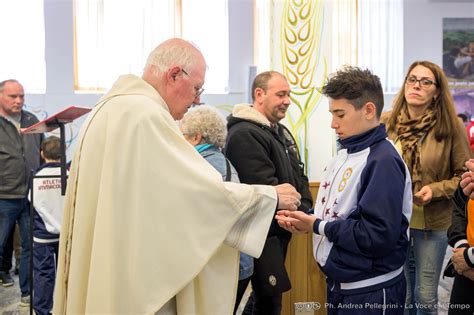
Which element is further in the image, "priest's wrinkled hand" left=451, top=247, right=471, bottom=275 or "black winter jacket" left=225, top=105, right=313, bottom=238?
"black winter jacket" left=225, top=105, right=313, bottom=238

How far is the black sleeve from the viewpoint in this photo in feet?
7.50

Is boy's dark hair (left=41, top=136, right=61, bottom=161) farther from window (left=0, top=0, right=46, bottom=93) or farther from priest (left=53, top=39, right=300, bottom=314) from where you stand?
window (left=0, top=0, right=46, bottom=93)

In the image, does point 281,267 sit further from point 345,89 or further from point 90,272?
point 90,272

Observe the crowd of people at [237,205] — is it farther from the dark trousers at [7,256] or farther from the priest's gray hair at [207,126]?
the dark trousers at [7,256]

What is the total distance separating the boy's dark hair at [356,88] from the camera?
2.00m

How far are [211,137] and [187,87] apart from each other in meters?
0.78

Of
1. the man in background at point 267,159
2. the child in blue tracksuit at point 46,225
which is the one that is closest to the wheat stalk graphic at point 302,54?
the man in background at point 267,159

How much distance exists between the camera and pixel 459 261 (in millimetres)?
2162

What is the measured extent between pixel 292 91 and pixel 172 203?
2.31 meters

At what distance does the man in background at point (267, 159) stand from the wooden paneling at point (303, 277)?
0.32m

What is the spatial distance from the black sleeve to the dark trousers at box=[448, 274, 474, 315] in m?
0.17

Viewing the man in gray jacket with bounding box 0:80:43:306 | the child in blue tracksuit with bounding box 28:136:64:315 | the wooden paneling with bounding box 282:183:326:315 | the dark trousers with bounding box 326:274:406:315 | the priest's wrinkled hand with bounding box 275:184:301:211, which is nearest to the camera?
the priest's wrinkled hand with bounding box 275:184:301:211

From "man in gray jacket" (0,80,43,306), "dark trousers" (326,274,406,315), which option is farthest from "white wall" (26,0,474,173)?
"dark trousers" (326,274,406,315)

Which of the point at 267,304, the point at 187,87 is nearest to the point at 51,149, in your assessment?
the point at 267,304
